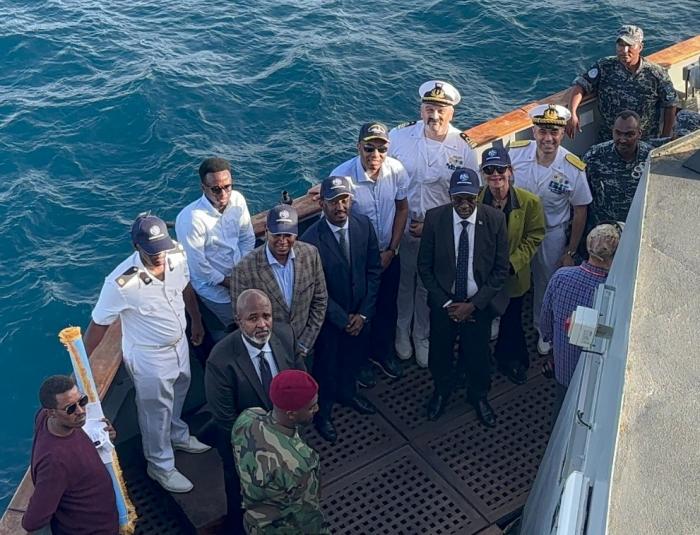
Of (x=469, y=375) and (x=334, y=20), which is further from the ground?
(x=469, y=375)

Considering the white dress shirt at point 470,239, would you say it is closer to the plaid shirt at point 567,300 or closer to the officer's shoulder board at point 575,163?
the plaid shirt at point 567,300

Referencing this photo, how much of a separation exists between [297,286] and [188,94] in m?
10.5

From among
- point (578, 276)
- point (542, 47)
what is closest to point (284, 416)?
point (578, 276)

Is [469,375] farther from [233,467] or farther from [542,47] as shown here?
[542,47]

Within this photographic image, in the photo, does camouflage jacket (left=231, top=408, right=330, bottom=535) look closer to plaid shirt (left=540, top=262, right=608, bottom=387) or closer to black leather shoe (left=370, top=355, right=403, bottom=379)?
plaid shirt (left=540, top=262, right=608, bottom=387)

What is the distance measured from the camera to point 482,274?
6129 millimetres

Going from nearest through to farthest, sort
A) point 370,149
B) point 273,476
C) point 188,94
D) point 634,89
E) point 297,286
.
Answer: point 273,476, point 297,286, point 370,149, point 634,89, point 188,94

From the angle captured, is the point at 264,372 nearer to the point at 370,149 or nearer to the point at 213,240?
the point at 213,240

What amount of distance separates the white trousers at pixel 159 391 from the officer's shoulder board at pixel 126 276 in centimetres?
47

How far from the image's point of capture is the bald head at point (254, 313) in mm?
5055

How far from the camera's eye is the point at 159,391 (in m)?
5.67

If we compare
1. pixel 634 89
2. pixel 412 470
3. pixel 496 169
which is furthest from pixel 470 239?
pixel 634 89

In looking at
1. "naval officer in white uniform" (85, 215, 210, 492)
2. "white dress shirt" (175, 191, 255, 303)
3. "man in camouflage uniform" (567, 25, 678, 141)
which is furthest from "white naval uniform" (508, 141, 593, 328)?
"naval officer in white uniform" (85, 215, 210, 492)

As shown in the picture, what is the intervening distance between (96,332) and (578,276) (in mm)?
2942
